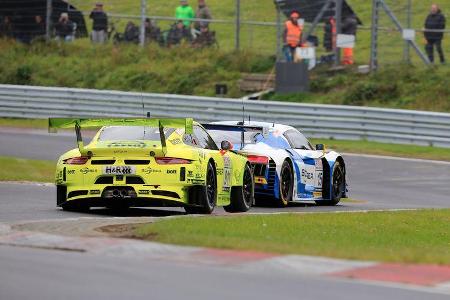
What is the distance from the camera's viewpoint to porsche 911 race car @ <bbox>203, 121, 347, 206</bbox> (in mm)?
19188

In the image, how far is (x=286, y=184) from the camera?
775 inches

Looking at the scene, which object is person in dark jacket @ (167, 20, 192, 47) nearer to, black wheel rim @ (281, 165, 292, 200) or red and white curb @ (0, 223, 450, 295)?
black wheel rim @ (281, 165, 292, 200)

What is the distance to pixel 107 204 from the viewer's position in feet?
54.5

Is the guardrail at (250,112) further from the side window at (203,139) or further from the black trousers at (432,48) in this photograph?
the side window at (203,139)

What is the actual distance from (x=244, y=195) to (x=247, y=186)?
0.62 feet

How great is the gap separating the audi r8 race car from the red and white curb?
14.0 ft

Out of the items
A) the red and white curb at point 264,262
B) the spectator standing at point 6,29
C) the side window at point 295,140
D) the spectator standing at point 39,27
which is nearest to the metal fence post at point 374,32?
the spectator standing at point 39,27

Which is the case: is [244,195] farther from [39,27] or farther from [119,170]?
[39,27]

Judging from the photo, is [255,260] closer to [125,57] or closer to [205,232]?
[205,232]

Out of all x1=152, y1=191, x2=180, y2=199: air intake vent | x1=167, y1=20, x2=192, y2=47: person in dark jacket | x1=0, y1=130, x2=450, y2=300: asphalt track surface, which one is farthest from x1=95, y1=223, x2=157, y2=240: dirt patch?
x1=167, y1=20, x2=192, y2=47: person in dark jacket

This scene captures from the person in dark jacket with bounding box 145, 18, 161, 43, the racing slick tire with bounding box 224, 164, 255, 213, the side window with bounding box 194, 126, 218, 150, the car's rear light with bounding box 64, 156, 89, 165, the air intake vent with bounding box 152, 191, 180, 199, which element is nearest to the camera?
the air intake vent with bounding box 152, 191, 180, 199

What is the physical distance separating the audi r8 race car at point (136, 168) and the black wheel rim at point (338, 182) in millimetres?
5022

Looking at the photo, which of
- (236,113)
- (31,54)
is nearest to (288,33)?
(236,113)

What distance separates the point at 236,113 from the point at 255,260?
78.7 feet
